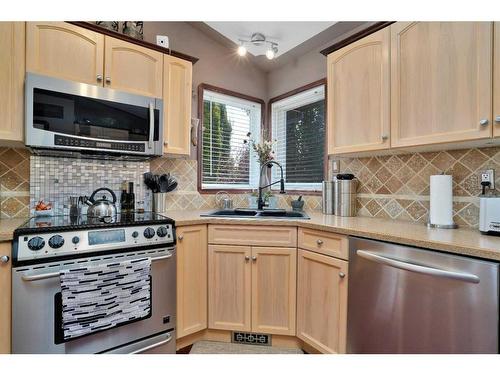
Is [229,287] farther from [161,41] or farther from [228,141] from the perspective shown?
[161,41]

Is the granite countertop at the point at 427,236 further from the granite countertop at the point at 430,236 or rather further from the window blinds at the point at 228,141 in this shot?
the window blinds at the point at 228,141

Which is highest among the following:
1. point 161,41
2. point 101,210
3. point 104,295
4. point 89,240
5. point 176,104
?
point 161,41

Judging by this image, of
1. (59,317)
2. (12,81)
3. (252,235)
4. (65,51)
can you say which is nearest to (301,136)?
(252,235)

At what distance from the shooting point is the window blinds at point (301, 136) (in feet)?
8.38

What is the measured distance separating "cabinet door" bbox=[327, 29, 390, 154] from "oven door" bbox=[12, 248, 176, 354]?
4.93 feet

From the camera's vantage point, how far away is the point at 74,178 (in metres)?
1.96

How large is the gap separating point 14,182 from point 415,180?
281cm

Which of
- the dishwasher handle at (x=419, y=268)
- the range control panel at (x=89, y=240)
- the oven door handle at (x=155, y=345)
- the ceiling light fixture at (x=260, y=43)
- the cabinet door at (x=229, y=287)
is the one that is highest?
the ceiling light fixture at (x=260, y=43)

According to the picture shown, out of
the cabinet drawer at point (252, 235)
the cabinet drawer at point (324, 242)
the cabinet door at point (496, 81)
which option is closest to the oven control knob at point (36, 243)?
the cabinet drawer at point (252, 235)

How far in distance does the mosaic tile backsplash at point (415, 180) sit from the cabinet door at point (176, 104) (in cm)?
142

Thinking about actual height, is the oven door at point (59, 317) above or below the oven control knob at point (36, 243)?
below

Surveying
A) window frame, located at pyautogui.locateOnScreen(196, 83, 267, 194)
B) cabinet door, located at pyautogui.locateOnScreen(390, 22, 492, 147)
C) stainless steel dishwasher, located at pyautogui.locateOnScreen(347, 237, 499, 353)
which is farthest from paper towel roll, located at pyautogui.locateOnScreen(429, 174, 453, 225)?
window frame, located at pyautogui.locateOnScreen(196, 83, 267, 194)

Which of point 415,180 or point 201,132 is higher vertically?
point 201,132

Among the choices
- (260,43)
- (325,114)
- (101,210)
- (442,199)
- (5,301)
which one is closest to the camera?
(5,301)
